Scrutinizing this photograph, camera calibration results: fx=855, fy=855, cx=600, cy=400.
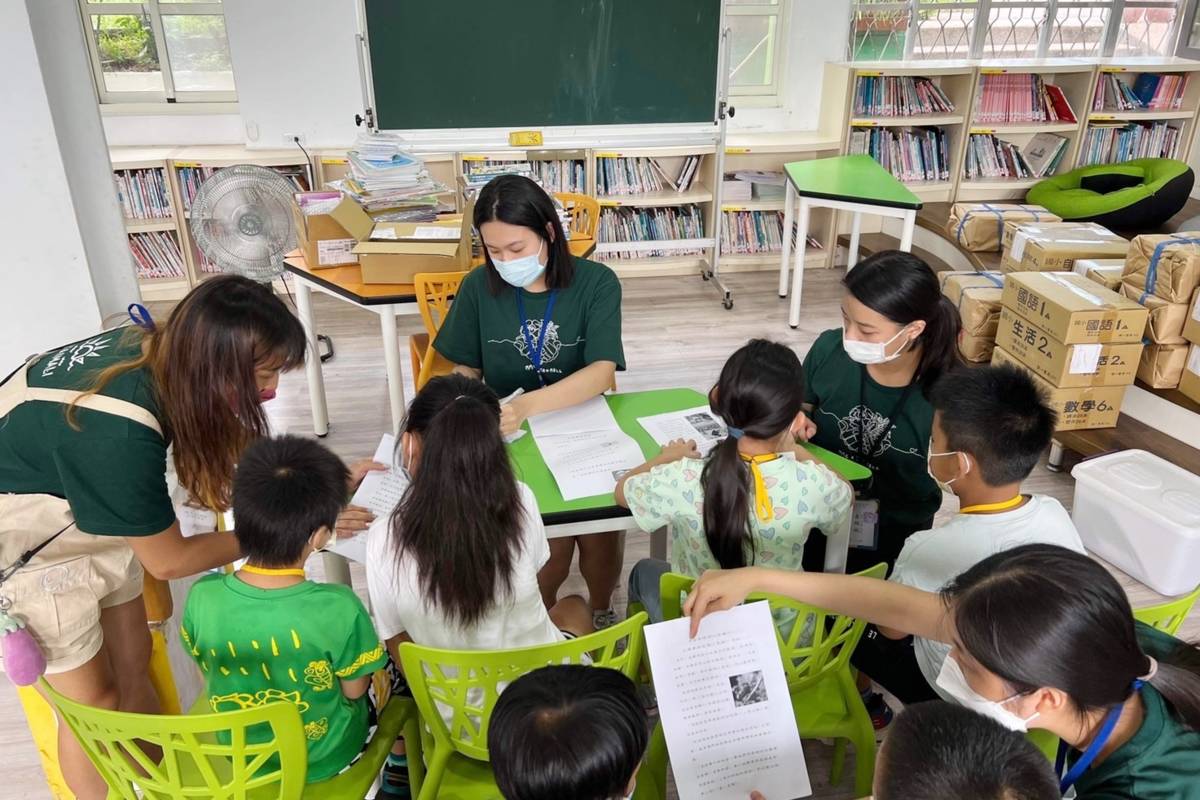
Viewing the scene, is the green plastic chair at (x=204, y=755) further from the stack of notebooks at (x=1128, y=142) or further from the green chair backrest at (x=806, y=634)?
the stack of notebooks at (x=1128, y=142)

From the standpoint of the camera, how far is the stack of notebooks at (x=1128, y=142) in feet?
19.3

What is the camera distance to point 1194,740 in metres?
1.12

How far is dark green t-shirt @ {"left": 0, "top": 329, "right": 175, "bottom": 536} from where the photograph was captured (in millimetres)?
1490

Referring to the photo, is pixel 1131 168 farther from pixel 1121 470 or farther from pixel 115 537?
pixel 115 537

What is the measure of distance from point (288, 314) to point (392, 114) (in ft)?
11.3

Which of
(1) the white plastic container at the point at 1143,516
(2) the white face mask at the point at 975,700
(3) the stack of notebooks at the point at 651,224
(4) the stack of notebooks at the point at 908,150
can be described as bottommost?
(1) the white plastic container at the point at 1143,516

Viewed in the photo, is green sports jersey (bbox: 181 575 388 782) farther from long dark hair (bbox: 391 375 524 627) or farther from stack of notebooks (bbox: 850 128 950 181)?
stack of notebooks (bbox: 850 128 950 181)

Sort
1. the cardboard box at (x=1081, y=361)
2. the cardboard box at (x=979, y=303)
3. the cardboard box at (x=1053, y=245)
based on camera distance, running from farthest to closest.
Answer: the cardboard box at (x=1053, y=245)
the cardboard box at (x=979, y=303)
the cardboard box at (x=1081, y=361)

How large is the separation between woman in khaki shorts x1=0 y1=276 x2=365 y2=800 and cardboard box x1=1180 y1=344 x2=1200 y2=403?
3289 mm

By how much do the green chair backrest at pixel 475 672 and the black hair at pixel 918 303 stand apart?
3.50 ft

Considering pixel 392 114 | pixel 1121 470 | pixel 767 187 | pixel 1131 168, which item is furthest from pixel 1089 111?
pixel 392 114

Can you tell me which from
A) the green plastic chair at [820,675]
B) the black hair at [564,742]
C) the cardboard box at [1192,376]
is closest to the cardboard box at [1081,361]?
the cardboard box at [1192,376]

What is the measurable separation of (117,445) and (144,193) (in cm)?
420

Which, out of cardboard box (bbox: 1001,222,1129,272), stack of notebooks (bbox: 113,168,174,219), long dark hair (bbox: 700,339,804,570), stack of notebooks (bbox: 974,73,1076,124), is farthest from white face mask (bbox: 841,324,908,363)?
stack of notebooks (bbox: 113,168,174,219)
